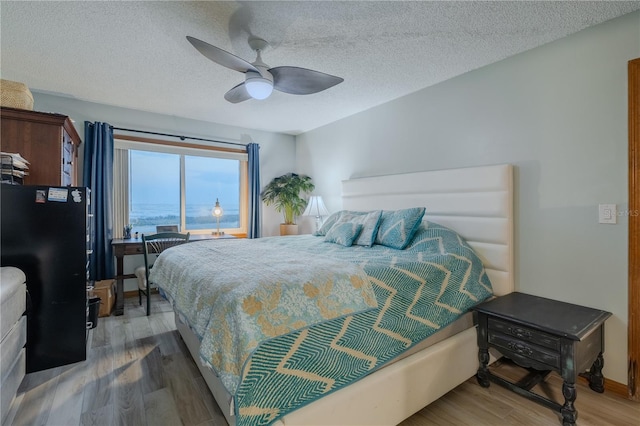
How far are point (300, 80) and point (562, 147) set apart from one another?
1.99 m

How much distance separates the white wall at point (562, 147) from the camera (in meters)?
1.96

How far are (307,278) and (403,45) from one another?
195 cm

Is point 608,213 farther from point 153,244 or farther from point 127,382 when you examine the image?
point 153,244

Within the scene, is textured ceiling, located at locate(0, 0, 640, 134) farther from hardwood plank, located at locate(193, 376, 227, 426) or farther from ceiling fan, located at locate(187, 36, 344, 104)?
hardwood plank, located at locate(193, 376, 227, 426)

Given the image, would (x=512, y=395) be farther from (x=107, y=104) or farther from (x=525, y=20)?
(x=107, y=104)

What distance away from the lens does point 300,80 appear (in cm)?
225

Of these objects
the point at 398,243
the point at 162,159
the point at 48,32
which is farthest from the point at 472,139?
the point at 162,159

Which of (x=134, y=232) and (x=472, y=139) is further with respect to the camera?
(x=134, y=232)

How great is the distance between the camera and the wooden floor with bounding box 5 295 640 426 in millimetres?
1699

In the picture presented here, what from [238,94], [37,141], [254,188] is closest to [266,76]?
[238,94]

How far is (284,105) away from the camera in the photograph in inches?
146

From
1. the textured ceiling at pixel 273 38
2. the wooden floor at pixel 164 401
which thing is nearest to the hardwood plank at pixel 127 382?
the wooden floor at pixel 164 401

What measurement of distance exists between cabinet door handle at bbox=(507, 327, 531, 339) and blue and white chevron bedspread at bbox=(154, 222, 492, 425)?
279mm

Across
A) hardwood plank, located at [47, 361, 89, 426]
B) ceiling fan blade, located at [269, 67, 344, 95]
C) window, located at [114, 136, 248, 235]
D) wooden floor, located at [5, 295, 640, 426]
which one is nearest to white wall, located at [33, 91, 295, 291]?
window, located at [114, 136, 248, 235]
